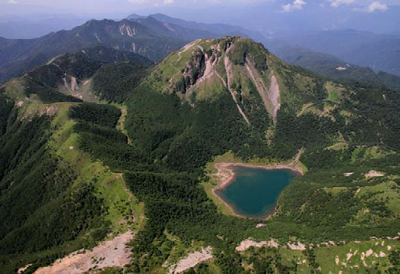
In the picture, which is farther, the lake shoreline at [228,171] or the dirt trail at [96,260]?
the lake shoreline at [228,171]

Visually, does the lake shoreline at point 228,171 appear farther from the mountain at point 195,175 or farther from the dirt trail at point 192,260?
the dirt trail at point 192,260

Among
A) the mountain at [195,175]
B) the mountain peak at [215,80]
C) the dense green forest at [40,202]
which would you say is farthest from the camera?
the mountain peak at [215,80]

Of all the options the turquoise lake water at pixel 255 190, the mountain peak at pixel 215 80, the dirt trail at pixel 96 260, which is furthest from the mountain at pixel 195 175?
the turquoise lake water at pixel 255 190

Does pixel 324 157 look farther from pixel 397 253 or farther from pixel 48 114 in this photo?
pixel 48 114

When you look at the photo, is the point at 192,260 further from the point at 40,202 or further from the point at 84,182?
the point at 40,202

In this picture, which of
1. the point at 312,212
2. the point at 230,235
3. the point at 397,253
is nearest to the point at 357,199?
the point at 312,212

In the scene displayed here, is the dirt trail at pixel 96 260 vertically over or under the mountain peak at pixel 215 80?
under

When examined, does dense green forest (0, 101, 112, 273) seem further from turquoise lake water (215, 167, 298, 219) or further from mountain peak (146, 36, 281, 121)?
mountain peak (146, 36, 281, 121)

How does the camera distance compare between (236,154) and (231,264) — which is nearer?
(231,264)

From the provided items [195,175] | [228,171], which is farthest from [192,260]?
[228,171]
